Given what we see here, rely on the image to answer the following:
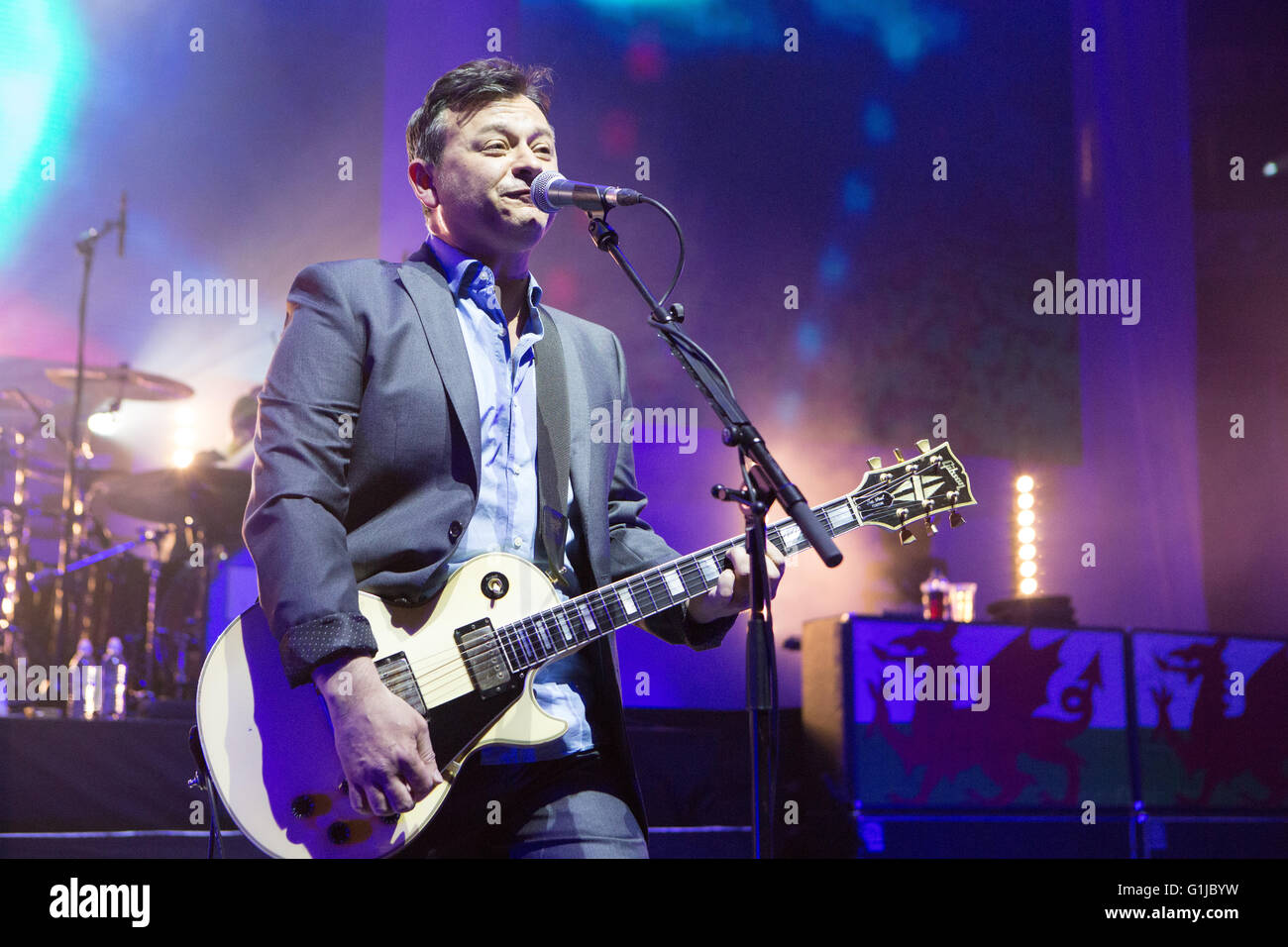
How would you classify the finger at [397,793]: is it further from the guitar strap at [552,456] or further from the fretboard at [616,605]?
the guitar strap at [552,456]

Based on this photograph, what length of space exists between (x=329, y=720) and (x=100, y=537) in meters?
4.55

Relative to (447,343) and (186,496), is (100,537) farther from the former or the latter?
(447,343)

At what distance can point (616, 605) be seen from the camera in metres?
2.26

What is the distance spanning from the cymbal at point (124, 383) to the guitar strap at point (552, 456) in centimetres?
415

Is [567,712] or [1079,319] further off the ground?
[1079,319]

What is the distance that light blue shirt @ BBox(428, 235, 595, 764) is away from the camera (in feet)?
7.02

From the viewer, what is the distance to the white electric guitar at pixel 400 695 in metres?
1.94

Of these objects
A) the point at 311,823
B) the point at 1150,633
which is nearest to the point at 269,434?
the point at 311,823

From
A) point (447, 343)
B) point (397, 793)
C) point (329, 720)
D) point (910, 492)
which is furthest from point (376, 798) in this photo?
point (910, 492)

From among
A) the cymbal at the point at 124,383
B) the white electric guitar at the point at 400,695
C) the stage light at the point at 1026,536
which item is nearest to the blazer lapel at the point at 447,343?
the white electric guitar at the point at 400,695

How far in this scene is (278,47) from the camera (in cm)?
584
